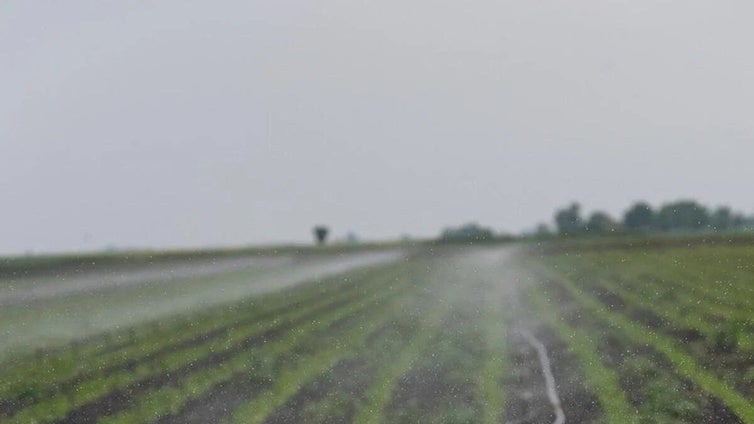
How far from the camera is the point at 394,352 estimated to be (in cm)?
2839

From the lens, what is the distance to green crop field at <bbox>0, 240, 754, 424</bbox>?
2139cm

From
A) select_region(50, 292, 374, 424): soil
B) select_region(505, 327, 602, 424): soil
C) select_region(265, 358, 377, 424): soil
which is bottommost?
select_region(505, 327, 602, 424): soil

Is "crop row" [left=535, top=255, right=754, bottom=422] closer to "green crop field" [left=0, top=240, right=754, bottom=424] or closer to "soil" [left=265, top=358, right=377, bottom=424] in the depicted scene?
"green crop field" [left=0, top=240, right=754, bottom=424]

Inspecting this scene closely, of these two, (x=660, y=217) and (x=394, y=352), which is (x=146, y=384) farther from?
(x=660, y=217)

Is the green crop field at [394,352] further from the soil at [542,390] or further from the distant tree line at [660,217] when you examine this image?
the distant tree line at [660,217]

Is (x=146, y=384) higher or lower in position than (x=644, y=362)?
Answer: higher

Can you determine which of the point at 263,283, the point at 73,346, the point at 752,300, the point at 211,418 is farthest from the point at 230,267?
the point at 211,418

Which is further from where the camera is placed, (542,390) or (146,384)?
(146,384)

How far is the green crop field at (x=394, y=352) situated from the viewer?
21.4m

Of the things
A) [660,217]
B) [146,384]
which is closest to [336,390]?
[146,384]

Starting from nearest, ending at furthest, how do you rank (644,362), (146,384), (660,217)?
(146,384) → (644,362) → (660,217)

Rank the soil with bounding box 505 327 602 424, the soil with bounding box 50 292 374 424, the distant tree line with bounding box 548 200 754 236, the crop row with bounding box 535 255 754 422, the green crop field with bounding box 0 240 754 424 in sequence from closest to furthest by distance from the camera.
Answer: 1. the soil with bounding box 505 327 602 424
2. the crop row with bounding box 535 255 754 422
3. the soil with bounding box 50 292 374 424
4. the green crop field with bounding box 0 240 754 424
5. the distant tree line with bounding box 548 200 754 236

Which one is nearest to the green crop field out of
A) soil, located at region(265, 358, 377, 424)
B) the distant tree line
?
soil, located at region(265, 358, 377, 424)

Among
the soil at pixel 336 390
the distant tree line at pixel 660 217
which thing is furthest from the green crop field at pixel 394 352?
the distant tree line at pixel 660 217
